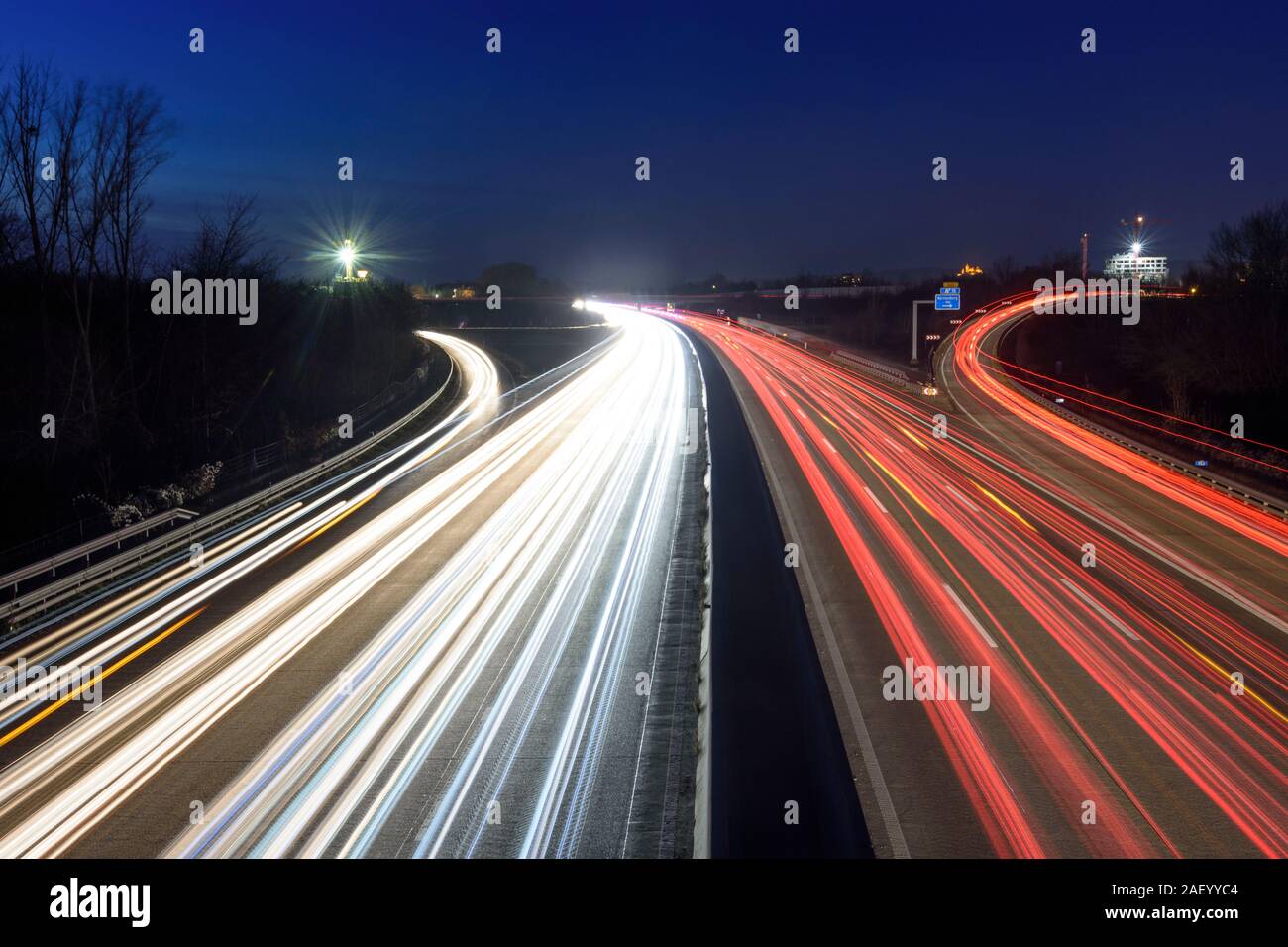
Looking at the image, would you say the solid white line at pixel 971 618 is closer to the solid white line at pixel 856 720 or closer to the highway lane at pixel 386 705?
the solid white line at pixel 856 720

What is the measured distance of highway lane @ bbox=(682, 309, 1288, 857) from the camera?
31.1 feet

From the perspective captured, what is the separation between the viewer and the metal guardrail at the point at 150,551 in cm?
1491

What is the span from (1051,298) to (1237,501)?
73.0 m

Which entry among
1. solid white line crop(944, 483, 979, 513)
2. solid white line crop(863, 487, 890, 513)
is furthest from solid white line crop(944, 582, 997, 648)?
solid white line crop(944, 483, 979, 513)

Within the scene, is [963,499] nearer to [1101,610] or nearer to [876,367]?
A: [1101,610]

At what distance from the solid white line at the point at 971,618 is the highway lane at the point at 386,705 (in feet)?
14.7

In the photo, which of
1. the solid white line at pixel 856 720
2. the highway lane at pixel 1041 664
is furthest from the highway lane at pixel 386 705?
the highway lane at pixel 1041 664

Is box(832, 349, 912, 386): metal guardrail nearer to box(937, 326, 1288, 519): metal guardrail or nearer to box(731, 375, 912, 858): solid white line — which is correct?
box(937, 326, 1288, 519): metal guardrail

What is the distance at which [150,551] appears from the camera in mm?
18359

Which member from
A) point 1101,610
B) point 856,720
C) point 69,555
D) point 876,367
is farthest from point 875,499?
point 876,367

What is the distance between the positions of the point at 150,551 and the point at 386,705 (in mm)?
9393

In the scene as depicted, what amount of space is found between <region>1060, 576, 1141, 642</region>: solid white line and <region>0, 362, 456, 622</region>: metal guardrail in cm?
1688

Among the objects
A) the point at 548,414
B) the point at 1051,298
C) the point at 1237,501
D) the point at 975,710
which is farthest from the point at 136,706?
the point at 1051,298

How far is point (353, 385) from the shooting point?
5606 cm
